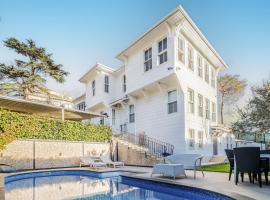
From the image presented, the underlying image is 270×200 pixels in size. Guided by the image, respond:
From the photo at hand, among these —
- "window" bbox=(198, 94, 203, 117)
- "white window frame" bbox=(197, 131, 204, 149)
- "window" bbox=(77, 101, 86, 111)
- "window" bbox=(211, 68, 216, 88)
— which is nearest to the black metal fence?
"white window frame" bbox=(197, 131, 204, 149)

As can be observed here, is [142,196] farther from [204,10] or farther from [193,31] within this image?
[204,10]

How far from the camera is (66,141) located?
17.2 metres

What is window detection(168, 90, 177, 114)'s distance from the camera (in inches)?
714

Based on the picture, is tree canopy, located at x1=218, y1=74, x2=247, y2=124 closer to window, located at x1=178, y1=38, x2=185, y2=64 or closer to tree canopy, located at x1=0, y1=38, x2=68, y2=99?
window, located at x1=178, y1=38, x2=185, y2=64

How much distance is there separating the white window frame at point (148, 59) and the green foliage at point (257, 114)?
1101 cm

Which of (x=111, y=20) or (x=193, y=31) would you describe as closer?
(x=193, y=31)

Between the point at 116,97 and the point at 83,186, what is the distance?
16.0 meters

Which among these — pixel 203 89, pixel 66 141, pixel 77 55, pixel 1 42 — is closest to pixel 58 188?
pixel 66 141

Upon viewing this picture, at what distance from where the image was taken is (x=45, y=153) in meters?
16.0

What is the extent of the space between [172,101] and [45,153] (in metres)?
8.97

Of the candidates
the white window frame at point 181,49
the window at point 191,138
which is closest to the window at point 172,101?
the window at point 191,138

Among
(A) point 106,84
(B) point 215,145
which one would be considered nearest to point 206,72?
(B) point 215,145

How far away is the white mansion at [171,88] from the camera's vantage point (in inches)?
687

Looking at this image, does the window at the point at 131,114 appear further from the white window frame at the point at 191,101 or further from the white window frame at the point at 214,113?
the white window frame at the point at 214,113
